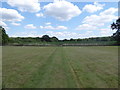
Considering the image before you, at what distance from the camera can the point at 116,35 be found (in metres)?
52.1

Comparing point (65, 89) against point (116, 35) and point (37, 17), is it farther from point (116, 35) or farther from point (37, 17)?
point (116, 35)

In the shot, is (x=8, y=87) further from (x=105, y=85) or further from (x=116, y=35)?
(x=116, y=35)

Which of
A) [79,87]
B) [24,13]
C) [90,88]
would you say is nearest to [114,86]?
[90,88]

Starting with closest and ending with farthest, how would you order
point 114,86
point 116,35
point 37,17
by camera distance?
point 114,86 < point 37,17 < point 116,35

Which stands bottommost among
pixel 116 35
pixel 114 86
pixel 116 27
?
pixel 114 86

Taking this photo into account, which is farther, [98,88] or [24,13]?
[24,13]

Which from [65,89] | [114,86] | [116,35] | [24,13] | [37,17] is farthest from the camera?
[116,35]

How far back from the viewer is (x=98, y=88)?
3.73m

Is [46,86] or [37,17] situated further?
[37,17]

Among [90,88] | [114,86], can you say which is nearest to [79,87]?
[90,88]

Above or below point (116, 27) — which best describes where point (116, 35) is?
below

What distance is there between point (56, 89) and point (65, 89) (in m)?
0.26

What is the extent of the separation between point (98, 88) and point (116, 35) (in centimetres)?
5362

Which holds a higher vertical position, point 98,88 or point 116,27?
point 116,27
